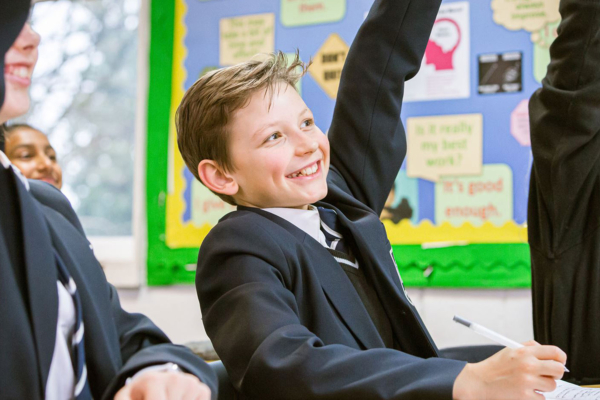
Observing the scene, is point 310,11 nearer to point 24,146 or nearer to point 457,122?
point 457,122

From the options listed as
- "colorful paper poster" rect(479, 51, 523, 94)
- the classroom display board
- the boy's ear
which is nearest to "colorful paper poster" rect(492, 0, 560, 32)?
the classroom display board

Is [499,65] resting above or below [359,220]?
above

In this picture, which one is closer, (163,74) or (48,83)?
(163,74)

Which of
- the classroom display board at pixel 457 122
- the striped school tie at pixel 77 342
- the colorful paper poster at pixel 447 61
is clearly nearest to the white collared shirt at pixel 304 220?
the striped school tie at pixel 77 342

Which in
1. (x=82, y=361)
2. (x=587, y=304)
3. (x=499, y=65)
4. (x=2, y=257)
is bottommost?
(x=587, y=304)

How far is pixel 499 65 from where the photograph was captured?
2.15m

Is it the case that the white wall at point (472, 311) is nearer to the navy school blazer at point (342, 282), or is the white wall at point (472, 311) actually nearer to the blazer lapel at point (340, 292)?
the navy school blazer at point (342, 282)

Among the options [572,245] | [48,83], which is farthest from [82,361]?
[48,83]

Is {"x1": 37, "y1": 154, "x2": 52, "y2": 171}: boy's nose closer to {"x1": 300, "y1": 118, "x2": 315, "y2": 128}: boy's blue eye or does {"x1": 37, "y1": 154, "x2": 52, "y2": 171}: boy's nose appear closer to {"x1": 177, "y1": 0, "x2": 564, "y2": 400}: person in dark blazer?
{"x1": 177, "y1": 0, "x2": 564, "y2": 400}: person in dark blazer

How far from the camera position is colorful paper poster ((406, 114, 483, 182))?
2.17m

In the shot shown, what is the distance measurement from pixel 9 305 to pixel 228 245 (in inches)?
14.1

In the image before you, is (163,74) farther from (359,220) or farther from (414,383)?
(414,383)

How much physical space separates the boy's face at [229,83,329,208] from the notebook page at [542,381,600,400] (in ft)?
1.44

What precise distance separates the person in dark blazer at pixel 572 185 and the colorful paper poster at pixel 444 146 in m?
1.07
